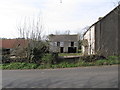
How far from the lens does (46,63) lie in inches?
738

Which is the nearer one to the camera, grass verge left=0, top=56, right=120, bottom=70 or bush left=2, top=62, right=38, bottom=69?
grass verge left=0, top=56, right=120, bottom=70

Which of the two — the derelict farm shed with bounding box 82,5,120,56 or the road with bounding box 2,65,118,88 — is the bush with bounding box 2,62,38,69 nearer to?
→ the road with bounding box 2,65,118,88

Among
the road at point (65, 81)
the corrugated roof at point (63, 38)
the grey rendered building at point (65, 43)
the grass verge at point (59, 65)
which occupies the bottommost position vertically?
the road at point (65, 81)

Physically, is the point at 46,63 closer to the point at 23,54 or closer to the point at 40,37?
the point at 23,54

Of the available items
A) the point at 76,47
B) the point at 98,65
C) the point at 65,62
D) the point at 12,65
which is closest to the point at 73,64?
the point at 65,62

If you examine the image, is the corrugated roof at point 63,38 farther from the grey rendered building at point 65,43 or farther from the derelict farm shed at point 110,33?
the derelict farm shed at point 110,33

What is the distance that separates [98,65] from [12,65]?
26.1 ft

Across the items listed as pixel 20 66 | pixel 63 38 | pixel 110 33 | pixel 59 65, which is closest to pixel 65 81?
pixel 59 65

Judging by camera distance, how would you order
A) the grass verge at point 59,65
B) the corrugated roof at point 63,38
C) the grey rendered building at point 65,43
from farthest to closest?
A: the corrugated roof at point 63,38, the grey rendered building at point 65,43, the grass verge at point 59,65

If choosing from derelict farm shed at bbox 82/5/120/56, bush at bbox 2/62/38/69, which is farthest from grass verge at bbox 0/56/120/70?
derelict farm shed at bbox 82/5/120/56

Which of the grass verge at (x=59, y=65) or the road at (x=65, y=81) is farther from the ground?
the grass verge at (x=59, y=65)

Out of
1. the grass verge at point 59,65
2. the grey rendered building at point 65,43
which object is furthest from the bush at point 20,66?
the grey rendered building at point 65,43

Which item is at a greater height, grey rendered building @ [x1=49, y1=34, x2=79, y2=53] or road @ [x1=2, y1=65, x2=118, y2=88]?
grey rendered building @ [x1=49, y1=34, x2=79, y2=53]

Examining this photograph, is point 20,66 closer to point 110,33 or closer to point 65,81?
point 65,81
